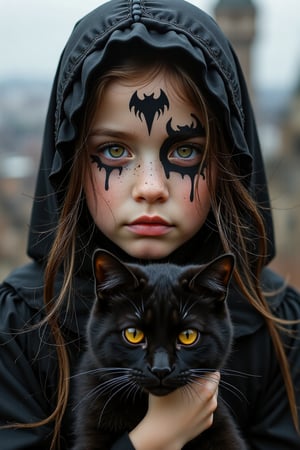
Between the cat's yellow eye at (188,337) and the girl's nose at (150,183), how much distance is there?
0.47 meters

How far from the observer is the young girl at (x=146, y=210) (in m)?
2.23

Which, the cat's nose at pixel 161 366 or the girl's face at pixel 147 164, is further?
the girl's face at pixel 147 164

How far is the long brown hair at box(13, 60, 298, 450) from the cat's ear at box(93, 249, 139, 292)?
39 cm

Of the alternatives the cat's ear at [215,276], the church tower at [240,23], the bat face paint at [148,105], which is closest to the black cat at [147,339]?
the cat's ear at [215,276]

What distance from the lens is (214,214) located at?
2.41 m

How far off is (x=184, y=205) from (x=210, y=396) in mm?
571

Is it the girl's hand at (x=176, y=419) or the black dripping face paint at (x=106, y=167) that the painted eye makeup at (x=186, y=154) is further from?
the girl's hand at (x=176, y=419)

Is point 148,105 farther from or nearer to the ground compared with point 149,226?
farther from the ground

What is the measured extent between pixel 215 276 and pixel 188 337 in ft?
0.56

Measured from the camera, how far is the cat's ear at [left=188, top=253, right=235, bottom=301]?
195 centimetres

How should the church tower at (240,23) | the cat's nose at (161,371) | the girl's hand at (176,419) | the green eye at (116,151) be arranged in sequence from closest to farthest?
1. the cat's nose at (161,371)
2. the girl's hand at (176,419)
3. the green eye at (116,151)
4. the church tower at (240,23)

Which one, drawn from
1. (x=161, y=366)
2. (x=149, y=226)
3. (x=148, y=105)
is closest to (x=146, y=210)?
(x=149, y=226)

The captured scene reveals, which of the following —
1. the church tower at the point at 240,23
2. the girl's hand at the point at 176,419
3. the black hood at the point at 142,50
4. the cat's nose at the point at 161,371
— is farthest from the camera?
the church tower at the point at 240,23

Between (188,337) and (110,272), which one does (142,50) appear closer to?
(110,272)
